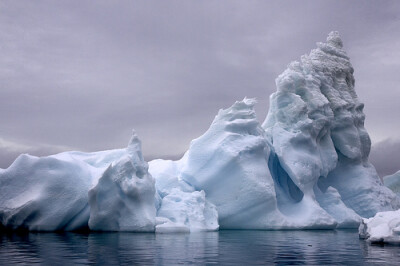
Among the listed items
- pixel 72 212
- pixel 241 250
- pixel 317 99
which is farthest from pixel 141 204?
pixel 317 99

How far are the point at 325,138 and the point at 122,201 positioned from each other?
13603 mm

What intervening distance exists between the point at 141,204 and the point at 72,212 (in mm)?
2440

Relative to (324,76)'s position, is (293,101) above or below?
below

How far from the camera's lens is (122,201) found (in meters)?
16.3

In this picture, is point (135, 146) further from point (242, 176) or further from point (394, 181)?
point (394, 181)

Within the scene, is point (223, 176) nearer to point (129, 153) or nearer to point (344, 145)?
point (129, 153)

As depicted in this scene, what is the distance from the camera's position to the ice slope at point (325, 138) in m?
22.6

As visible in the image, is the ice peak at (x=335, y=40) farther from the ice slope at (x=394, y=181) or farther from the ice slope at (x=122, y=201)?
the ice slope at (x=122, y=201)

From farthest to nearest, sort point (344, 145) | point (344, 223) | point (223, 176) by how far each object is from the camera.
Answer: point (344, 145)
point (344, 223)
point (223, 176)

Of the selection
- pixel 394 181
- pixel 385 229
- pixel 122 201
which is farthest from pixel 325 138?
pixel 122 201

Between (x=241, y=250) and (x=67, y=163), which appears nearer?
(x=241, y=250)

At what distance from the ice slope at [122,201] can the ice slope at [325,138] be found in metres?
7.62

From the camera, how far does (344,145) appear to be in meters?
26.7

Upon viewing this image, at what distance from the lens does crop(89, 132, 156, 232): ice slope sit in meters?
16.1
